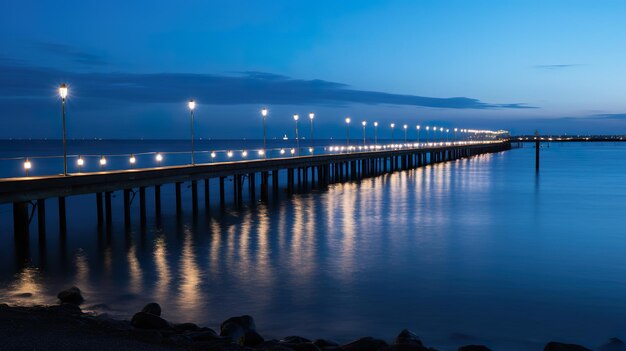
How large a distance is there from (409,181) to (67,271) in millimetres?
36253

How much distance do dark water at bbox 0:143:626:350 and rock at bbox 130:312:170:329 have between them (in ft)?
6.29

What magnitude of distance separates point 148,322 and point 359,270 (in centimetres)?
758

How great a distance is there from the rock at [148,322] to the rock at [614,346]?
23.5ft

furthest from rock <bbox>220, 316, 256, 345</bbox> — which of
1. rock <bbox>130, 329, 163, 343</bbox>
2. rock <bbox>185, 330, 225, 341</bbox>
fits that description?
rock <bbox>130, 329, 163, 343</bbox>

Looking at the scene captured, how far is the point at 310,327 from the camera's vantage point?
11133 mm

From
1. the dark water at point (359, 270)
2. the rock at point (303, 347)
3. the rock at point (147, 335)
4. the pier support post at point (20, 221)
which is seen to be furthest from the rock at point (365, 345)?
the pier support post at point (20, 221)

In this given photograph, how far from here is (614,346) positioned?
33.3 feet

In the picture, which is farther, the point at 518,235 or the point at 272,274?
the point at 518,235

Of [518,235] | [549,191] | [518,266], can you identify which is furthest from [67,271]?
[549,191]

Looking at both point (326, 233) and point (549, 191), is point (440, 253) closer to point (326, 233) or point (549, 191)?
point (326, 233)

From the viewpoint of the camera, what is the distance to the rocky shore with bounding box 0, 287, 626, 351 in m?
7.90

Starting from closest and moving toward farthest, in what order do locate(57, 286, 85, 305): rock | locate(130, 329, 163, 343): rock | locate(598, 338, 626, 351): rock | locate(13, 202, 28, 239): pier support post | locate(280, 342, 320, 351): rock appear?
locate(130, 329, 163, 343): rock, locate(280, 342, 320, 351): rock, locate(598, 338, 626, 351): rock, locate(57, 286, 85, 305): rock, locate(13, 202, 28, 239): pier support post

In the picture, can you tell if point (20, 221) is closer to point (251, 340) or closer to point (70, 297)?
point (70, 297)

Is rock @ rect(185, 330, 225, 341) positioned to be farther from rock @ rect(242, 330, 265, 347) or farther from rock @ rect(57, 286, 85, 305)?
rock @ rect(57, 286, 85, 305)
